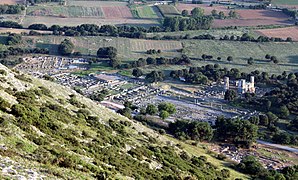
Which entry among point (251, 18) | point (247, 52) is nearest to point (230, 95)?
point (247, 52)

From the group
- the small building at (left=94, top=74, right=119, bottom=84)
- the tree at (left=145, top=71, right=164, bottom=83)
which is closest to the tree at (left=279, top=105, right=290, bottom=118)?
the tree at (left=145, top=71, right=164, bottom=83)

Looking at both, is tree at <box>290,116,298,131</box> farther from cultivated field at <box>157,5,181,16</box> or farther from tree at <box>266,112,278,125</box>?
cultivated field at <box>157,5,181,16</box>

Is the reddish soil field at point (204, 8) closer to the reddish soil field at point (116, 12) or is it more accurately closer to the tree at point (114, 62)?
the reddish soil field at point (116, 12)

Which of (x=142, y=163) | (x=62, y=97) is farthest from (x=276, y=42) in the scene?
(x=142, y=163)

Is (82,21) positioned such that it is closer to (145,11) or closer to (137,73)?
(145,11)

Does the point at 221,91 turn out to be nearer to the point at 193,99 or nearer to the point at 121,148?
the point at 193,99

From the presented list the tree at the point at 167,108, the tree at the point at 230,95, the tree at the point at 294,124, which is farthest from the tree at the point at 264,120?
the tree at the point at 167,108
